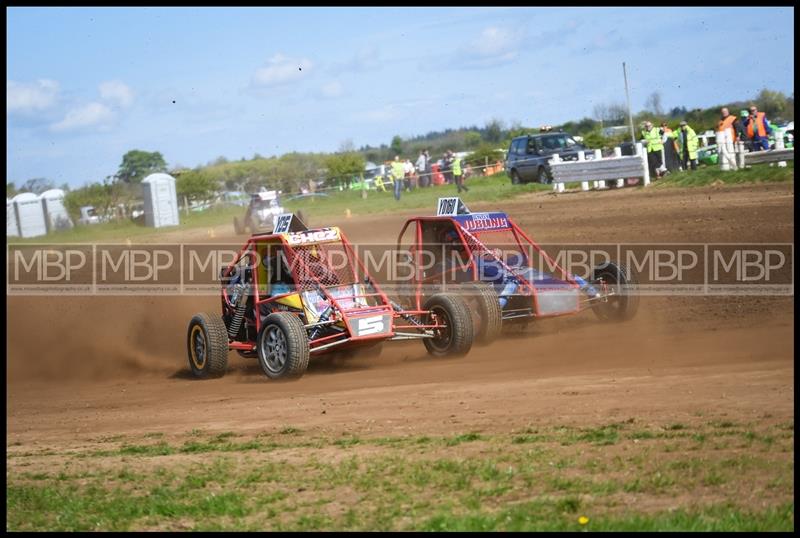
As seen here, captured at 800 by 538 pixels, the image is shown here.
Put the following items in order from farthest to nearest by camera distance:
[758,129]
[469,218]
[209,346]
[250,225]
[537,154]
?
[537,154] → [250,225] → [758,129] → [469,218] → [209,346]

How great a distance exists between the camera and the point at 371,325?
10.2m

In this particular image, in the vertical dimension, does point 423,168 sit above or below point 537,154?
above

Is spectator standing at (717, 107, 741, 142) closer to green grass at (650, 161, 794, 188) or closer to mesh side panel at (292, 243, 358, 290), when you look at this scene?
green grass at (650, 161, 794, 188)

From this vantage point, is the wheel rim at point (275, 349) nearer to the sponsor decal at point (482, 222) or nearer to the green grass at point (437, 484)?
the sponsor decal at point (482, 222)

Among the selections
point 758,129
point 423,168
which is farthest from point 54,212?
point 758,129

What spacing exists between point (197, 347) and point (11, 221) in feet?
81.8

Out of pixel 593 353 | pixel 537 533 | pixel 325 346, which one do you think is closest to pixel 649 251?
pixel 593 353

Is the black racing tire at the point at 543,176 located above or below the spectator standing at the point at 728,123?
below

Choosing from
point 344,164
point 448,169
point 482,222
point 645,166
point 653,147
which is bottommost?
point 482,222

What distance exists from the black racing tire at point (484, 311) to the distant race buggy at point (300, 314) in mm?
374

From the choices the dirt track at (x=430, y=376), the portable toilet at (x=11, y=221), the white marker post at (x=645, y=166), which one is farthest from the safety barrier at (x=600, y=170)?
the portable toilet at (x=11, y=221)

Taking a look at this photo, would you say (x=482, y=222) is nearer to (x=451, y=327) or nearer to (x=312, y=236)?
(x=451, y=327)

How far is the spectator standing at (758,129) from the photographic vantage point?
70.0 ft

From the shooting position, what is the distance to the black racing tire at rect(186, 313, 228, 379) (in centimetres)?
1079
